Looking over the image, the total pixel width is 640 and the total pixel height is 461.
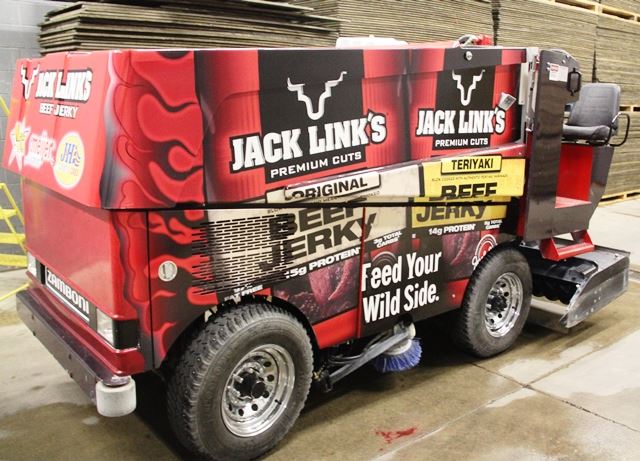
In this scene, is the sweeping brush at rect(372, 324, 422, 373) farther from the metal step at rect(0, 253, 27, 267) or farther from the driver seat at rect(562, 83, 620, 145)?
the metal step at rect(0, 253, 27, 267)

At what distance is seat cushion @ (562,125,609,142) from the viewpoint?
4648 mm

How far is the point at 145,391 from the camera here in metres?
3.65

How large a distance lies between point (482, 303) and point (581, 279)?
99cm

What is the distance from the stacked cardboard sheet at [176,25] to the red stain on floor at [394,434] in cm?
368

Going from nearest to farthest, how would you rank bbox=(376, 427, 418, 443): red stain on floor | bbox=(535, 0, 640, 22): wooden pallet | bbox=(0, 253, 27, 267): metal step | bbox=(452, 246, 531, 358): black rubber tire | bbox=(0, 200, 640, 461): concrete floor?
bbox=(0, 200, 640, 461): concrete floor, bbox=(376, 427, 418, 443): red stain on floor, bbox=(452, 246, 531, 358): black rubber tire, bbox=(0, 253, 27, 267): metal step, bbox=(535, 0, 640, 22): wooden pallet

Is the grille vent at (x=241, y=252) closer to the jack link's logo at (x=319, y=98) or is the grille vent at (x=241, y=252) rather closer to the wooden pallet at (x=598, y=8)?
the jack link's logo at (x=319, y=98)

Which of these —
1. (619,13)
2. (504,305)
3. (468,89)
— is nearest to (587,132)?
(504,305)

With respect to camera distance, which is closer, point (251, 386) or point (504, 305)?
point (251, 386)

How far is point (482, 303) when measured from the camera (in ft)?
13.0

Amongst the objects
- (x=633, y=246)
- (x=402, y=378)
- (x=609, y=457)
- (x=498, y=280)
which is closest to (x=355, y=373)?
(x=402, y=378)

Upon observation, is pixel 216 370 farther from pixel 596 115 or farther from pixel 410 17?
pixel 410 17

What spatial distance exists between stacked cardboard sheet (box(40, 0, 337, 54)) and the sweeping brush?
3.25 metres

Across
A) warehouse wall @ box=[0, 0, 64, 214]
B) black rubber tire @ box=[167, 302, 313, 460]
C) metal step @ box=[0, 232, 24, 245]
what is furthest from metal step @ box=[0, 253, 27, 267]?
black rubber tire @ box=[167, 302, 313, 460]

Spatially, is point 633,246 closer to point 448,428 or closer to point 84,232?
point 448,428
